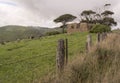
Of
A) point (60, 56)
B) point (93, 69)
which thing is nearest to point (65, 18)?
point (60, 56)

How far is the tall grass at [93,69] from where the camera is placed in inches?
277

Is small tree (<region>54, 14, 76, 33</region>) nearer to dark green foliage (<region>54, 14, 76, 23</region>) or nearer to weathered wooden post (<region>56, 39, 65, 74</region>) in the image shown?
dark green foliage (<region>54, 14, 76, 23</region>)

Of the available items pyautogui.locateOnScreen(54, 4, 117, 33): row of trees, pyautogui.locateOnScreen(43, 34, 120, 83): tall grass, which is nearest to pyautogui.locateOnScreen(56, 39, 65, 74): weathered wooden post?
pyautogui.locateOnScreen(43, 34, 120, 83): tall grass

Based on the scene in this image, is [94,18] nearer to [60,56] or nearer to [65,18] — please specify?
[65,18]

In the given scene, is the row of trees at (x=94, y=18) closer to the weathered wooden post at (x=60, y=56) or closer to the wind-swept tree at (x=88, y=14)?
the wind-swept tree at (x=88, y=14)

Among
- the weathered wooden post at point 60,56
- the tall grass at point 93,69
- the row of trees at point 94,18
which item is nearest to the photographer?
the tall grass at point 93,69

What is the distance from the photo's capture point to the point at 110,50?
945 cm

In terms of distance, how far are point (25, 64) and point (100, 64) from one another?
9.64 meters

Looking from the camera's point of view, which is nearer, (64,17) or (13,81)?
(13,81)

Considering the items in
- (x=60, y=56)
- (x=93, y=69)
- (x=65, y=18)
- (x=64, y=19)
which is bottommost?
(x=93, y=69)

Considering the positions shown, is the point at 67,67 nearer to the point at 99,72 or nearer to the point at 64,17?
the point at 99,72

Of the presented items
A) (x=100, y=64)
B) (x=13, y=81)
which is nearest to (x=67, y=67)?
(x=100, y=64)

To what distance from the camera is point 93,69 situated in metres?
7.74

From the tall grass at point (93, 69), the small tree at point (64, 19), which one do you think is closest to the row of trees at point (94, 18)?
the small tree at point (64, 19)
